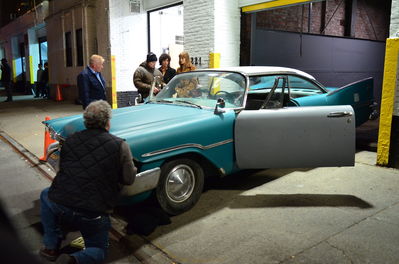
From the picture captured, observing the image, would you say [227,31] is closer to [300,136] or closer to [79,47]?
[300,136]

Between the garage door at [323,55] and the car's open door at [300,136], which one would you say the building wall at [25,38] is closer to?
the garage door at [323,55]

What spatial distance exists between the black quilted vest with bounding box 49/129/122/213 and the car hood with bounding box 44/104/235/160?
544 mm

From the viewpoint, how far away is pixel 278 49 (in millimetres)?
9938

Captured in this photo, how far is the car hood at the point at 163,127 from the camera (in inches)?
140

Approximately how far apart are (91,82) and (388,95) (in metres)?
4.76

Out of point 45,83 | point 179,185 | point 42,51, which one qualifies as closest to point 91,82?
point 179,185

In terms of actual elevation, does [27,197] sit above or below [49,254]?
below

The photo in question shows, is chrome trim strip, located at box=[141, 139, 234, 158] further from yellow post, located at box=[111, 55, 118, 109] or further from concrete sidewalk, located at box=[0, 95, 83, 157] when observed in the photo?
yellow post, located at box=[111, 55, 118, 109]

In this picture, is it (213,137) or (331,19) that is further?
(331,19)

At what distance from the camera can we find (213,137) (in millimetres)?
4117

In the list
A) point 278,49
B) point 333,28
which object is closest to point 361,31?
point 333,28

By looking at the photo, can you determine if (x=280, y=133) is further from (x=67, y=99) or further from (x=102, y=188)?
(x=67, y=99)

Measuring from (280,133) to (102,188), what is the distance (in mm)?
2259

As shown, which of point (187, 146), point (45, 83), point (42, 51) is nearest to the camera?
point (187, 146)
